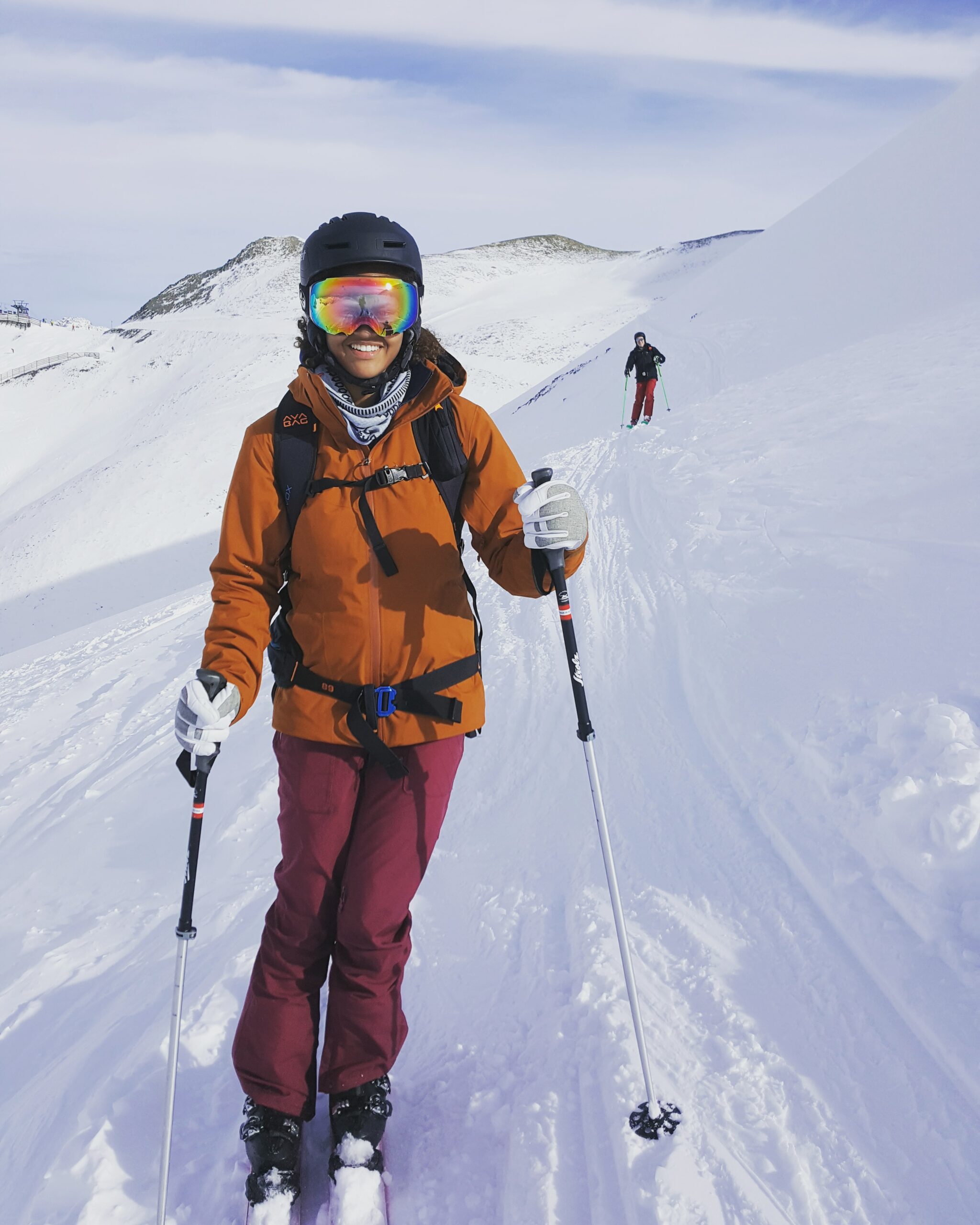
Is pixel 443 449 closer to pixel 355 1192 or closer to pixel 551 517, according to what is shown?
pixel 551 517

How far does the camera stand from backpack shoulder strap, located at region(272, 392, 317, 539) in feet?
8.29

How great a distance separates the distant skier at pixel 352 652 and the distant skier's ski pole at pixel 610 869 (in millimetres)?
60

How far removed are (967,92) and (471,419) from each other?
34460 mm

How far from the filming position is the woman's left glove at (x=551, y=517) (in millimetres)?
2500

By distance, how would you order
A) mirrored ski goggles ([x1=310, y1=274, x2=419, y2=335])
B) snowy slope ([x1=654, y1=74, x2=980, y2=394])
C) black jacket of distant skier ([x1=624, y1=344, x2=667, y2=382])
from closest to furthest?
mirrored ski goggles ([x1=310, y1=274, x2=419, y2=335]) → black jacket of distant skier ([x1=624, y1=344, x2=667, y2=382]) → snowy slope ([x1=654, y1=74, x2=980, y2=394])

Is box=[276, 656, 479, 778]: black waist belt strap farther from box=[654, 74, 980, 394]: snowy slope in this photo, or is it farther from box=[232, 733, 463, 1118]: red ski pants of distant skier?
box=[654, 74, 980, 394]: snowy slope

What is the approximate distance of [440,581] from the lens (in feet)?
8.49

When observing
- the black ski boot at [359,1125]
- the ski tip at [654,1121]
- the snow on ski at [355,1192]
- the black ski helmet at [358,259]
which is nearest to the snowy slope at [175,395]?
the black ski helmet at [358,259]

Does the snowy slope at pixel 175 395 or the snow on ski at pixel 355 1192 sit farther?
the snowy slope at pixel 175 395

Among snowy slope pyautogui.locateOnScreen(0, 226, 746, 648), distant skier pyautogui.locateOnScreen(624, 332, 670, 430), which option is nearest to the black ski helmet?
distant skier pyautogui.locateOnScreen(624, 332, 670, 430)

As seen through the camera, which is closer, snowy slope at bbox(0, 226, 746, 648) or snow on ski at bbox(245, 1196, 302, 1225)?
snow on ski at bbox(245, 1196, 302, 1225)

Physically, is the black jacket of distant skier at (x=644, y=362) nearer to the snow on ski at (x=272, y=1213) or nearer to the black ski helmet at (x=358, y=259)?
the black ski helmet at (x=358, y=259)

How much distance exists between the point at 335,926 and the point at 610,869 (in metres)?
0.86

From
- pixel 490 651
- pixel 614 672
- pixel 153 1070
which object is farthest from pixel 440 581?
pixel 490 651
